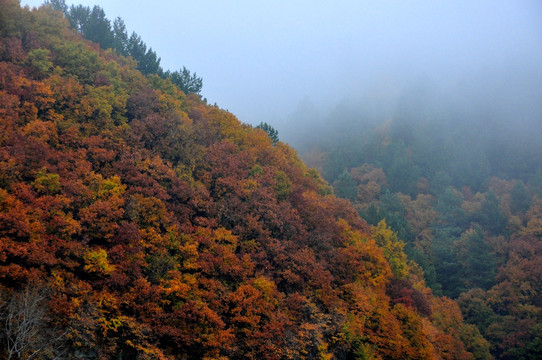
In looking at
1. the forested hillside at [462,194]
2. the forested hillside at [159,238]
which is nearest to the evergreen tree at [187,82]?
the forested hillside at [159,238]

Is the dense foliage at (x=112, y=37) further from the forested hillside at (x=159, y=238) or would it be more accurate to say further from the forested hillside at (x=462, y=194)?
the forested hillside at (x=462, y=194)

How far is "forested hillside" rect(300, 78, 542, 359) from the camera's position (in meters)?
55.8

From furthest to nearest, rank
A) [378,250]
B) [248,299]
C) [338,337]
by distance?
[378,250] < [338,337] < [248,299]

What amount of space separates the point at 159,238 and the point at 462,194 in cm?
9124

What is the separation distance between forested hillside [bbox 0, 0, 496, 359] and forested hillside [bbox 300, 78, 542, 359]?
14845 millimetres

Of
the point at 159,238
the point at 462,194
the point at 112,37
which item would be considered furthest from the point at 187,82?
the point at 462,194

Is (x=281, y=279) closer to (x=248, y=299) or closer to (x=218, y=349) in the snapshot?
(x=248, y=299)

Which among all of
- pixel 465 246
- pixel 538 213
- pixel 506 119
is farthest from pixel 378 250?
pixel 506 119

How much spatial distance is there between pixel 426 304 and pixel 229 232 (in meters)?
23.1

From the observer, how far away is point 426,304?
133 feet

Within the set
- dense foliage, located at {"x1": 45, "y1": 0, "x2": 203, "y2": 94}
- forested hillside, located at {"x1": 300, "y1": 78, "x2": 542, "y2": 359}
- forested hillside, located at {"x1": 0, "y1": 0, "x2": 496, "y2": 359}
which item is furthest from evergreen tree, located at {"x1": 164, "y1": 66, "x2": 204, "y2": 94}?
forested hillside, located at {"x1": 300, "y1": 78, "x2": 542, "y2": 359}

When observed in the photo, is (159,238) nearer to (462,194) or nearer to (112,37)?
(112,37)

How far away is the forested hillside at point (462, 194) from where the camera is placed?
183 ft

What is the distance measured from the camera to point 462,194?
99.2 meters
